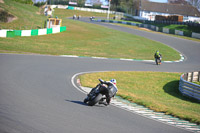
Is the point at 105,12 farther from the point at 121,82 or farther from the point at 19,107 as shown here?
the point at 19,107

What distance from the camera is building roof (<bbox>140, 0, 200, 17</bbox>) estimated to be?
11906 centimetres

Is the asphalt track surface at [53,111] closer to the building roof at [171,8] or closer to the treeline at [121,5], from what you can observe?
the building roof at [171,8]

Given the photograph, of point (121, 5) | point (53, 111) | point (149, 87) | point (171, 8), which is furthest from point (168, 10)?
point (53, 111)

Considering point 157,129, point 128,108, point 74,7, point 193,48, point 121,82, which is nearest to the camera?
point 157,129

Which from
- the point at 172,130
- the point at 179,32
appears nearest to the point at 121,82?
the point at 172,130

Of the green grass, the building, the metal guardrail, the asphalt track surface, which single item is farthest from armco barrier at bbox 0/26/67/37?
the building

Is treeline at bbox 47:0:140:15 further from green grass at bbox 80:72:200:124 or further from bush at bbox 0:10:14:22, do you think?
green grass at bbox 80:72:200:124

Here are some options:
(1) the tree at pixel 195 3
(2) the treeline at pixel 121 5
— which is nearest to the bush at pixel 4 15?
(2) the treeline at pixel 121 5

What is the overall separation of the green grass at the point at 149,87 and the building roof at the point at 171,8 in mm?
101454

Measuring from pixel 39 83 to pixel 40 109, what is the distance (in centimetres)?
515

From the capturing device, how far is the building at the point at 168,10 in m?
119

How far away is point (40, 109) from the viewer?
9.57m

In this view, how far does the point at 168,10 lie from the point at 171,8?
171cm

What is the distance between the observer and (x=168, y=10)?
397 ft
